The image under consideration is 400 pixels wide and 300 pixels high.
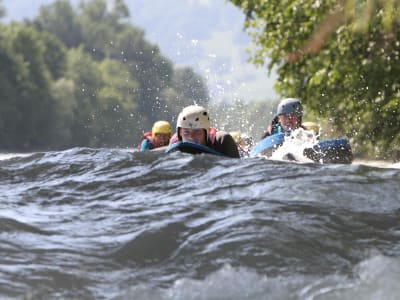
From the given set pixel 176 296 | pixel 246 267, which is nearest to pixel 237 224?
pixel 246 267

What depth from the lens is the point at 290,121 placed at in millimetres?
11500

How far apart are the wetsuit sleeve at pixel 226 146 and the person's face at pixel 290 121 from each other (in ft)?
6.95

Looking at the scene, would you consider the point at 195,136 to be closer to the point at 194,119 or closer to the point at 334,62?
the point at 194,119

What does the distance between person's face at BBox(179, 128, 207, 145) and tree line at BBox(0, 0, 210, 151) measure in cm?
3274

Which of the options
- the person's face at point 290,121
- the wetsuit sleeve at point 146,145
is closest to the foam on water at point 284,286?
the person's face at point 290,121

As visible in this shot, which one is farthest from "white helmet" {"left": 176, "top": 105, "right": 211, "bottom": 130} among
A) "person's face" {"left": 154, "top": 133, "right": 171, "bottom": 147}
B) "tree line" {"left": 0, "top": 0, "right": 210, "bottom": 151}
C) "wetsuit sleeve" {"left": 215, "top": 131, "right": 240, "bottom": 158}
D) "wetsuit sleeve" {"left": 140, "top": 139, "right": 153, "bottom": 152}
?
"tree line" {"left": 0, "top": 0, "right": 210, "bottom": 151}

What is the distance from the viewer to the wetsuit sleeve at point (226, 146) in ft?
30.9

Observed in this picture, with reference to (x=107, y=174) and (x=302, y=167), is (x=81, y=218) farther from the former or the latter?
(x=302, y=167)

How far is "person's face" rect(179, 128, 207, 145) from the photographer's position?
945 cm

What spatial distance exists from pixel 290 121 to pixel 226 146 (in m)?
2.23

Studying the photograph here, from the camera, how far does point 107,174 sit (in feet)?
27.5

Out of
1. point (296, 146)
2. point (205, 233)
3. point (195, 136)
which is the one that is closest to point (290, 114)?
point (296, 146)

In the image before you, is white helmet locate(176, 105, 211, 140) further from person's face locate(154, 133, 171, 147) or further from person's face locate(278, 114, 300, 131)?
person's face locate(154, 133, 171, 147)

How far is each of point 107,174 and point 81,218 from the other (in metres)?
1.73
